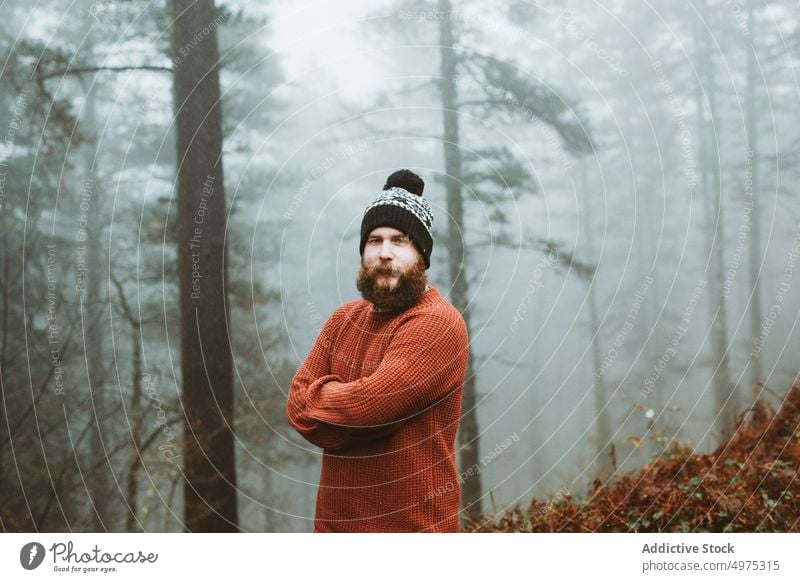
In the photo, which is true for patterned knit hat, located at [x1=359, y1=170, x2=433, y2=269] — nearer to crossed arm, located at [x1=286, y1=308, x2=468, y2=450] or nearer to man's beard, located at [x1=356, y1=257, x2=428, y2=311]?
man's beard, located at [x1=356, y1=257, x2=428, y2=311]

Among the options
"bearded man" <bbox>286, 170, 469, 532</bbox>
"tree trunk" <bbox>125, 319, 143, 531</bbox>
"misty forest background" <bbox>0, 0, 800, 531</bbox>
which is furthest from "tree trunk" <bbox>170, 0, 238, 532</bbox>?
"bearded man" <bbox>286, 170, 469, 532</bbox>

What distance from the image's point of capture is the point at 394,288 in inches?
102

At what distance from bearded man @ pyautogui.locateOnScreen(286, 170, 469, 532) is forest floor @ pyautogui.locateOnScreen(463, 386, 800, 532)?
1.22m

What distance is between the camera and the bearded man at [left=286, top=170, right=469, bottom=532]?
2377 mm

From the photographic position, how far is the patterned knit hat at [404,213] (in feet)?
8.67

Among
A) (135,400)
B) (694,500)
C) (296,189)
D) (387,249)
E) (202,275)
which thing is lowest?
(694,500)

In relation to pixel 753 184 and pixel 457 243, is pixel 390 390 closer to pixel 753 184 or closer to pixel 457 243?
pixel 457 243

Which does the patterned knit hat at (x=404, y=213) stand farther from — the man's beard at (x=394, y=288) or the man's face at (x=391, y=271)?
the man's beard at (x=394, y=288)

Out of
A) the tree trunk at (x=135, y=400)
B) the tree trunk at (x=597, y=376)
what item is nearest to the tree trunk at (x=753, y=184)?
the tree trunk at (x=597, y=376)

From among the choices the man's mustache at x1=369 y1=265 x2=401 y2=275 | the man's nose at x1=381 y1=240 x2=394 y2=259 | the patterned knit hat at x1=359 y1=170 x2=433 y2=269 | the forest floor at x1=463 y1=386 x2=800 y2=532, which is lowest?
the forest floor at x1=463 y1=386 x2=800 y2=532

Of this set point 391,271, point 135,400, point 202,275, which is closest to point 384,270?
point 391,271

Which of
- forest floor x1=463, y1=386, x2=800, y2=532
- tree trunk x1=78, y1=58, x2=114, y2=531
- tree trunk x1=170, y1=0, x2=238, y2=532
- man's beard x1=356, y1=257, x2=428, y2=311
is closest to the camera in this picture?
man's beard x1=356, y1=257, x2=428, y2=311

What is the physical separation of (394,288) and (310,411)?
1.94 ft

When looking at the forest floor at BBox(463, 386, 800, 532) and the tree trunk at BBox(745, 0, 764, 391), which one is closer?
the forest floor at BBox(463, 386, 800, 532)
